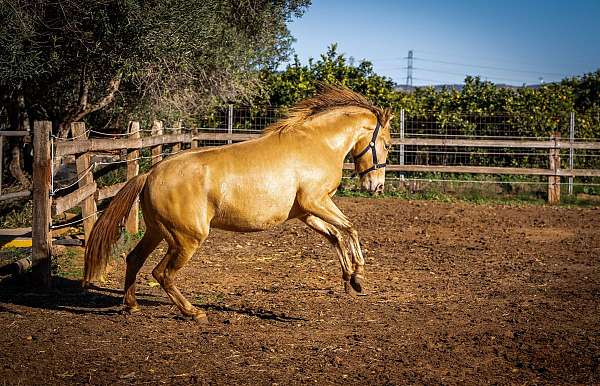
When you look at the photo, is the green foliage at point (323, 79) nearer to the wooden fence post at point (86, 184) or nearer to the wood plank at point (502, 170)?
the wood plank at point (502, 170)

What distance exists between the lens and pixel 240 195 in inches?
273

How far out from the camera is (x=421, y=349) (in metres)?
5.73

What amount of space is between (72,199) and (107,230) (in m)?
1.90

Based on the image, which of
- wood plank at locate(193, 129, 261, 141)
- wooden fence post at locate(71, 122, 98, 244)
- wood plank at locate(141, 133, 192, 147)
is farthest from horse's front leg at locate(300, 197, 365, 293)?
wood plank at locate(193, 129, 261, 141)

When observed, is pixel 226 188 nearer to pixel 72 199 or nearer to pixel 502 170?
pixel 72 199

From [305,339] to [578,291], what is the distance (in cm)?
363

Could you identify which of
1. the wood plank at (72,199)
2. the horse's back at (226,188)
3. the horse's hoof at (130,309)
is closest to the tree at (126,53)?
the wood plank at (72,199)

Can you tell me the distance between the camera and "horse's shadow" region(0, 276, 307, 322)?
7.05 metres

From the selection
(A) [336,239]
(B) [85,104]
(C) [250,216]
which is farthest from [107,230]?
(B) [85,104]

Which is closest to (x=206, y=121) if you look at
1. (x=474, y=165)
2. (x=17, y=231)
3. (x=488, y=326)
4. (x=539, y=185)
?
(x=474, y=165)

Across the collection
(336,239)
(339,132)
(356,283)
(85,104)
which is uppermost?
(85,104)

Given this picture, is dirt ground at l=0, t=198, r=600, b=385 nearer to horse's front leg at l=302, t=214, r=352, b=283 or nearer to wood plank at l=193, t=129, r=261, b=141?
horse's front leg at l=302, t=214, r=352, b=283

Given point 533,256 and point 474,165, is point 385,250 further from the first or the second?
point 474,165

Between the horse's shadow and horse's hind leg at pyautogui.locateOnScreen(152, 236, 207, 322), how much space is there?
50cm
